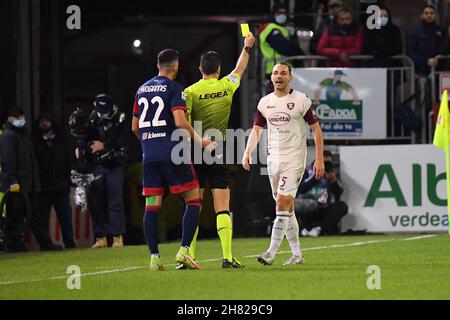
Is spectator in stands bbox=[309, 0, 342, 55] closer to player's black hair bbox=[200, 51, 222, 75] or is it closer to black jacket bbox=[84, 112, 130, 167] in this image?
black jacket bbox=[84, 112, 130, 167]

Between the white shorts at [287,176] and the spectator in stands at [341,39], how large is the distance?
832 cm

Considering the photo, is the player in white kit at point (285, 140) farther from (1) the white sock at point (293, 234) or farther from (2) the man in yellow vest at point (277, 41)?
(2) the man in yellow vest at point (277, 41)

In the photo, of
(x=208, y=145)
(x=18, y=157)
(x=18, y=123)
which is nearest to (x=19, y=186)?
(x=18, y=157)

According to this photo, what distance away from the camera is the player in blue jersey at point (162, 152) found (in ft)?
46.8

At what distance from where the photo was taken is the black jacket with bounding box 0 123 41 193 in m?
20.6

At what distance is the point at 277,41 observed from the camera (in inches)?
917

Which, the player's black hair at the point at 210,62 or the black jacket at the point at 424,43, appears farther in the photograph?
the black jacket at the point at 424,43

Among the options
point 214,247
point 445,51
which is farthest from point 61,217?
point 445,51

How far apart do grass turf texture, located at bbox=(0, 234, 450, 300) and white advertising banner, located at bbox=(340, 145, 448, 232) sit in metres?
2.42

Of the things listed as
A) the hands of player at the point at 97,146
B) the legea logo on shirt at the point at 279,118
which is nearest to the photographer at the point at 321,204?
the hands of player at the point at 97,146

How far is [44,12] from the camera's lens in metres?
23.9

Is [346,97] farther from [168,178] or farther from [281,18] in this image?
[168,178]

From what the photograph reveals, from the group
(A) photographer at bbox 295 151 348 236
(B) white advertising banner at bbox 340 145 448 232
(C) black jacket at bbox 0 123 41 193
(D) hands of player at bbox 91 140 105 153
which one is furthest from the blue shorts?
(B) white advertising banner at bbox 340 145 448 232

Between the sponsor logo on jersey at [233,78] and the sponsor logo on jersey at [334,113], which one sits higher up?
the sponsor logo on jersey at [233,78]
